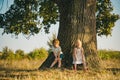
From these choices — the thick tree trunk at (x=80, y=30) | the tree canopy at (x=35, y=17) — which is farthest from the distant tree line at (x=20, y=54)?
the thick tree trunk at (x=80, y=30)

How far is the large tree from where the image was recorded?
14188 mm

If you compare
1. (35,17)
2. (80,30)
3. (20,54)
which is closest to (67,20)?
(80,30)

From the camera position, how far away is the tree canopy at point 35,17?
20.8 m

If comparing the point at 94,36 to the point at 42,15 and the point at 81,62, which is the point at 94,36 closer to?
the point at 81,62

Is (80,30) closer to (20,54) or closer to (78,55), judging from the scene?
(78,55)

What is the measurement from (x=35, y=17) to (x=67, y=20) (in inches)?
317

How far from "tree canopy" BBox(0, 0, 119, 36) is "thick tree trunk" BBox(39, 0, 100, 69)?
19.2 ft

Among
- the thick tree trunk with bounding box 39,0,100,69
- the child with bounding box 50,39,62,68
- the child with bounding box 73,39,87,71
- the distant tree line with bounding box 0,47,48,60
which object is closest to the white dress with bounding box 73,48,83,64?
the child with bounding box 73,39,87,71

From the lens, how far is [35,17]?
22.3 meters

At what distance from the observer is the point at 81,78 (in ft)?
35.1

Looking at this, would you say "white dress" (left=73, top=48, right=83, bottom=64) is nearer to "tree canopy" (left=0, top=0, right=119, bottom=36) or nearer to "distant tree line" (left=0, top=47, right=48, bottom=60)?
"tree canopy" (left=0, top=0, right=119, bottom=36)

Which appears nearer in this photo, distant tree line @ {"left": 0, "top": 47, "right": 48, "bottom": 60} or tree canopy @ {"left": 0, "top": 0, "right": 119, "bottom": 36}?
tree canopy @ {"left": 0, "top": 0, "right": 119, "bottom": 36}

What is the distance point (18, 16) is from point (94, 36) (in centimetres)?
774

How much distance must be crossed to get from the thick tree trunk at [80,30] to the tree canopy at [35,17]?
5.87 meters
